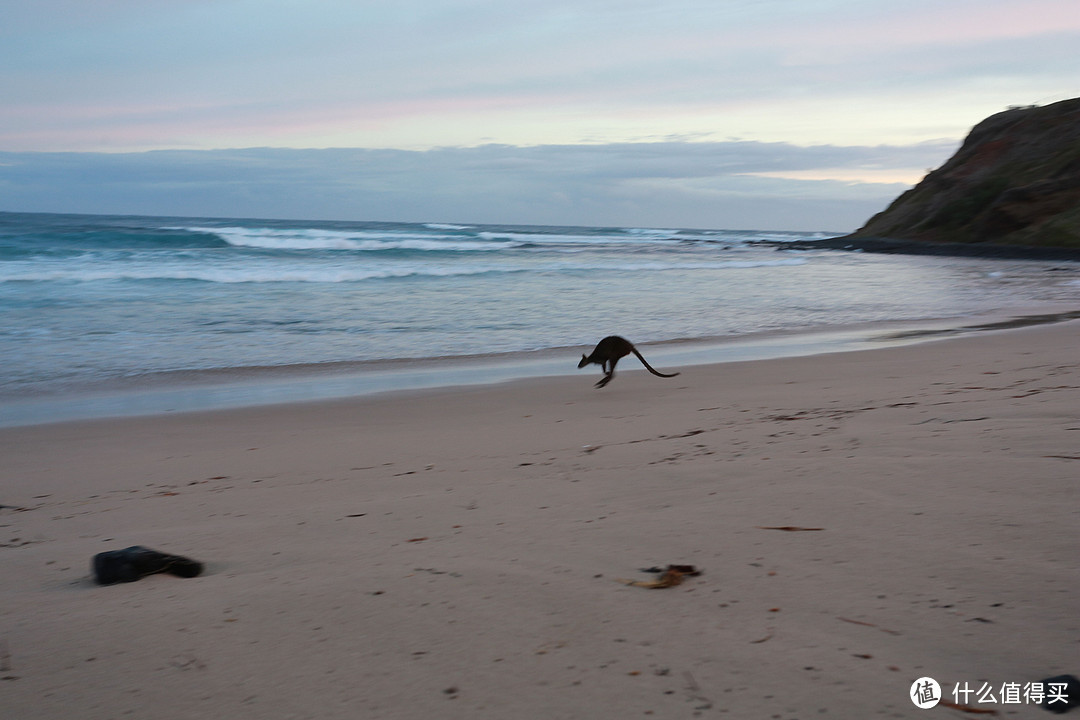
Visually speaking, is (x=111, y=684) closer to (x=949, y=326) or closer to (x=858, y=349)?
(x=858, y=349)

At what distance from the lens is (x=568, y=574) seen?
2332 mm

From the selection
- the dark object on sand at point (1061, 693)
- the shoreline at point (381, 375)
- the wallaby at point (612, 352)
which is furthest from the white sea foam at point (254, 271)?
the dark object on sand at point (1061, 693)

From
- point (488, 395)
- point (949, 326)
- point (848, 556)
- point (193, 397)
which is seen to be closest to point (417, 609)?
Result: point (848, 556)

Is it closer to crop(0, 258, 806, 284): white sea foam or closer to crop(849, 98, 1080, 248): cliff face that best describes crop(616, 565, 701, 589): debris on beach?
crop(0, 258, 806, 284): white sea foam

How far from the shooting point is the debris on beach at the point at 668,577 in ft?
7.26

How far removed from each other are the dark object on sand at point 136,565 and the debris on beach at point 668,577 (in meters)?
1.48

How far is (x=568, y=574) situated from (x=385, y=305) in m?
13.4

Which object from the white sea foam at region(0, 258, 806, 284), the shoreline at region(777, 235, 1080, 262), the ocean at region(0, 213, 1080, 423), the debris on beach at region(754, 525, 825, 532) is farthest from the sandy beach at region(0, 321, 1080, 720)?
the shoreline at region(777, 235, 1080, 262)

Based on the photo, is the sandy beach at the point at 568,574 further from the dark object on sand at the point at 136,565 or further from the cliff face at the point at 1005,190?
the cliff face at the point at 1005,190

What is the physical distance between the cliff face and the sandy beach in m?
33.2

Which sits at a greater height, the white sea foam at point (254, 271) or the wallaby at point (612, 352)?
the white sea foam at point (254, 271)

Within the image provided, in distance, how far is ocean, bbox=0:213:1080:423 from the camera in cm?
935

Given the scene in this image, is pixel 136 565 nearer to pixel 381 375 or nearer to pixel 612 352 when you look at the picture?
pixel 612 352

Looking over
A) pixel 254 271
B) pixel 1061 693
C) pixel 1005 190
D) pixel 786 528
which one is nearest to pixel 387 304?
pixel 254 271
